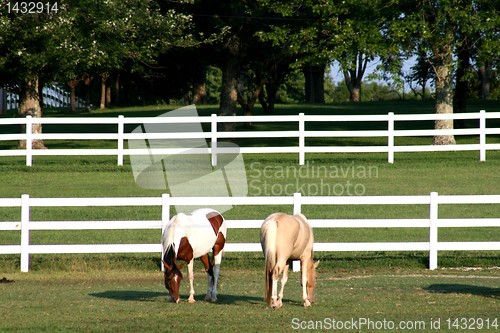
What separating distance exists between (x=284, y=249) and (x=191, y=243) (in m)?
1.23

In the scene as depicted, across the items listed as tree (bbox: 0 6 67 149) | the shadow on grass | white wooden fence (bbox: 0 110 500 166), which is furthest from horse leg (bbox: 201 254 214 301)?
tree (bbox: 0 6 67 149)

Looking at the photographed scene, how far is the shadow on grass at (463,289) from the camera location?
484 inches

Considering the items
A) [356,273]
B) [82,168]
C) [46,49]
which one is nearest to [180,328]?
[356,273]

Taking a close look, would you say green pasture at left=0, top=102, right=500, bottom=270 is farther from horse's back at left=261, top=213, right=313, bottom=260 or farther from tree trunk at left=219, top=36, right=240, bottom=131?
horse's back at left=261, top=213, right=313, bottom=260

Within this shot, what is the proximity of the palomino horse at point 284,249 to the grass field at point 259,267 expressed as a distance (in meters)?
0.26

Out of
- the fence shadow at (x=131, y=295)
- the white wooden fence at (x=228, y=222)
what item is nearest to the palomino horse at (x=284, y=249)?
the fence shadow at (x=131, y=295)

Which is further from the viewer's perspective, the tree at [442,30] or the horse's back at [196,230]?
the tree at [442,30]

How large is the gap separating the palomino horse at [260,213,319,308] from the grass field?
26 cm

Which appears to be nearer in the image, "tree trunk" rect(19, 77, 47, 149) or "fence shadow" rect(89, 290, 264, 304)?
"fence shadow" rect(89, 290, 264, 304)

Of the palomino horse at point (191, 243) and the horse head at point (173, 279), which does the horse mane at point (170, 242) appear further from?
the horse head at point (173, 279)

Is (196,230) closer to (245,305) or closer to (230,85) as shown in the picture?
(245,305)

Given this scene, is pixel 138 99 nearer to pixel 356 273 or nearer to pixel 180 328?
pixel 356 273

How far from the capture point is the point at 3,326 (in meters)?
10.1

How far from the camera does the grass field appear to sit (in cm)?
1059
